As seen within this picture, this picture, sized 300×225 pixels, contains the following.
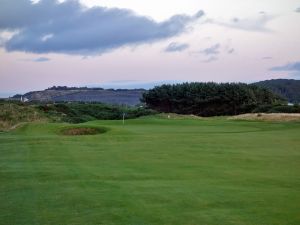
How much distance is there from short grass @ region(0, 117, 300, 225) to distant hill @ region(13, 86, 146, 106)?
11492 cm

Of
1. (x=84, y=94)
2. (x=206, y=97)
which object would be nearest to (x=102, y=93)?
(x=84, y=94)

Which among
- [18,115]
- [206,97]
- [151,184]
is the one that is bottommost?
[151,184]

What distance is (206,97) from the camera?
8981cm

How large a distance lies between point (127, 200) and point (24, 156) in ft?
28.3

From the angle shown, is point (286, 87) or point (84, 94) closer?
point (84, 94)

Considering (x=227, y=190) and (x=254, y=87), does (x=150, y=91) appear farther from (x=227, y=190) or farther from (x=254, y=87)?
(x=227, y=190)

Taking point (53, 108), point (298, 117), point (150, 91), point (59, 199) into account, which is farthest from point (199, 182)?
point (150, 91)

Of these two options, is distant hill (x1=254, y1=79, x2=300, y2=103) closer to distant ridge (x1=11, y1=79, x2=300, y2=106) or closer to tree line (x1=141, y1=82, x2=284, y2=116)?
distant ridge (x1=11, y1=79, x2=300, y2=106)

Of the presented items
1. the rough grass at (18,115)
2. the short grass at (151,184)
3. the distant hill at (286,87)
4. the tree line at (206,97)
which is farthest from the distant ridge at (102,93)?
the short grass at (151,184)

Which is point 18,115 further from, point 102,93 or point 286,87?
point 286,87

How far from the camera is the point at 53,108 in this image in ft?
233

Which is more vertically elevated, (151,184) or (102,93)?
(102,93)

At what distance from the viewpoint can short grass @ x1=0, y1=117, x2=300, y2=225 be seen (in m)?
8.14

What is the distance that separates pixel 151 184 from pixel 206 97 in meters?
79.5
